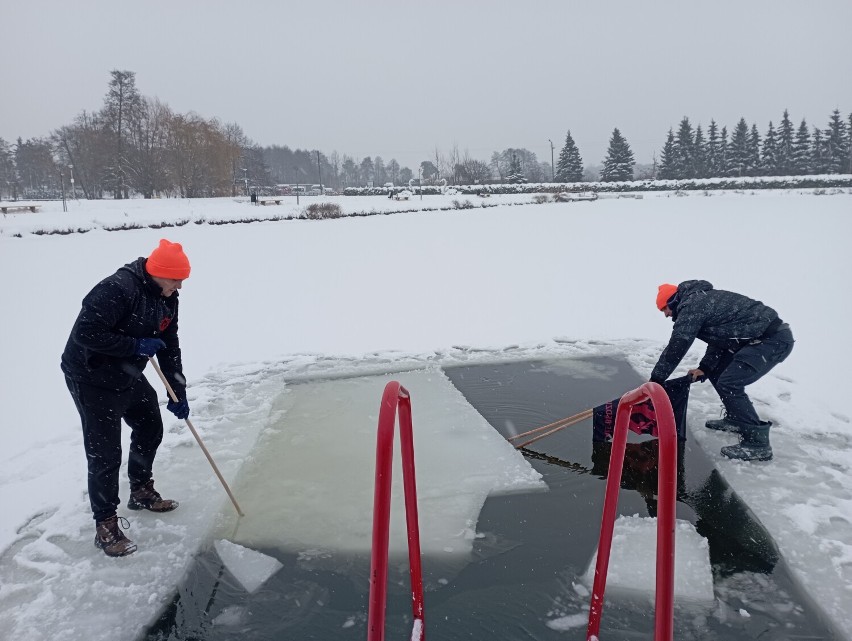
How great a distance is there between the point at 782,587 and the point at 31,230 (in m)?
24.6

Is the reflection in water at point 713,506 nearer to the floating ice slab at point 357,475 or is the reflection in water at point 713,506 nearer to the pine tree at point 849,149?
the floating ice slab at point 357,475

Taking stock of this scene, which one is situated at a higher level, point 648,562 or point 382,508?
point 382,508

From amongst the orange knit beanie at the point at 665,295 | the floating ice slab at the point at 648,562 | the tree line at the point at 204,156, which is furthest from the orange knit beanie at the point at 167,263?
the tree line at the point at 204,156

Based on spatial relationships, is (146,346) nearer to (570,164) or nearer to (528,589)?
(528,589)

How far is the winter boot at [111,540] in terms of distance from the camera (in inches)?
135

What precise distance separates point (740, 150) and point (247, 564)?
220ft

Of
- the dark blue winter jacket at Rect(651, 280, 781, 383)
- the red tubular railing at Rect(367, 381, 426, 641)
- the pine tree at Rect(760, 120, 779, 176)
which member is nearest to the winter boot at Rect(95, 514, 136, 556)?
the red tubular railing at Rect(367, 381, 426, 641)

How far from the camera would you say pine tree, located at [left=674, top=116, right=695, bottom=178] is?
60312 millimetres

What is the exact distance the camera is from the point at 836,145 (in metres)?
57.3

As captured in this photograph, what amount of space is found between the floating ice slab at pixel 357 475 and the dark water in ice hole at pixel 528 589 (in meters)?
0.18

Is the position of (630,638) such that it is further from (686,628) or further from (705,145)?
(705,145)

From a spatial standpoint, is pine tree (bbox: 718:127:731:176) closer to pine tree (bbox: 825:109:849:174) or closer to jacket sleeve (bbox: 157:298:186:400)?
pine tree (bbox: 825:109:849:174)

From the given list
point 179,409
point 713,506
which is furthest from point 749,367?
point 179,409

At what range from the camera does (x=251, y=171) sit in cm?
7469
